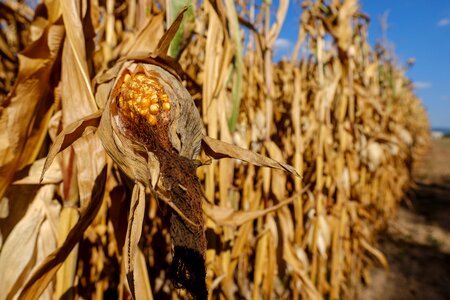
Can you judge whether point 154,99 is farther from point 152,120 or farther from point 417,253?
point 417,253

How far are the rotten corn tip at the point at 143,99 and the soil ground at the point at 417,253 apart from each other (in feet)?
6.33

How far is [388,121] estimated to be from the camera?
2746 millimetres

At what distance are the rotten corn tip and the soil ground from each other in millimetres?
1929

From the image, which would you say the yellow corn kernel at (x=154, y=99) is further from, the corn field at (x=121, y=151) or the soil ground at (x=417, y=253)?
the soil ground at (x=417, y=253)

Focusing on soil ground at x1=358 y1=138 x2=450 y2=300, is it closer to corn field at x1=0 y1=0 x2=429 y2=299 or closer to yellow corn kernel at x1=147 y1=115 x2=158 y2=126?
corn field at x1=0 y1=0 x2=429 y2=299

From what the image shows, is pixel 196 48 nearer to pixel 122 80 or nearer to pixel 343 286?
pixel 122 80

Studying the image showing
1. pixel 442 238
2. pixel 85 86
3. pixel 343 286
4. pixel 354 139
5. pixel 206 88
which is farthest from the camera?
pixel 442 238

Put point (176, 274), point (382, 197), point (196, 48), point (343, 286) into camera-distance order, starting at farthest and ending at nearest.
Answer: point (382, 197) → point (343, 286) → point (196, 48) → point (176, 274)

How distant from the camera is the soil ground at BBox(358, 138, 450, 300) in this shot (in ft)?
6.75

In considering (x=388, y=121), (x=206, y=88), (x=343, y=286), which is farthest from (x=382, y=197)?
(x=206, y=88)

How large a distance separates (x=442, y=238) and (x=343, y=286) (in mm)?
1742

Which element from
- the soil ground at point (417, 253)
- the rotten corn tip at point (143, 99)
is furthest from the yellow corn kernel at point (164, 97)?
the soil ground at point (417, 253)

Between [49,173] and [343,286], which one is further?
[343,286]

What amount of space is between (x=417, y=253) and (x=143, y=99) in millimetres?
2884
